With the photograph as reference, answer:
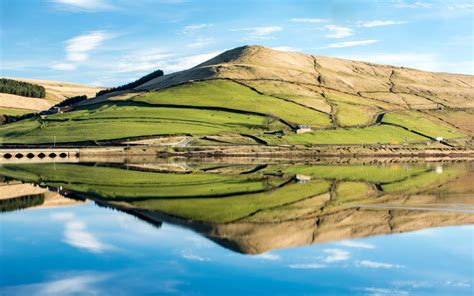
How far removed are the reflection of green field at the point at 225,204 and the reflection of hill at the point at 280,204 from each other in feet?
0.23

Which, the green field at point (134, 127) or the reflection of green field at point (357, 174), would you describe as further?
the green field at point (134, 127)

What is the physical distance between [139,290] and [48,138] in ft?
530

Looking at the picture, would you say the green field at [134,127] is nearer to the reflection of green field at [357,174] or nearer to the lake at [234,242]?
the reflection of green field at [357,174]

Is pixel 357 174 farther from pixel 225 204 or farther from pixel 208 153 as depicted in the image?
pixel 208 153

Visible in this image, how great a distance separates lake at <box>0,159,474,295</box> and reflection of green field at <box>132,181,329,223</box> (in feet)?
0.28

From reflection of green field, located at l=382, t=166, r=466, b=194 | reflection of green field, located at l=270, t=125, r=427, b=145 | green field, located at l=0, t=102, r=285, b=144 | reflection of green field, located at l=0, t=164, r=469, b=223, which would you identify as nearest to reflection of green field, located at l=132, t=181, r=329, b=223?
reflection of green field, located at l=0, t=164, r=469, b=223

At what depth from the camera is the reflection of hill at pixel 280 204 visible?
123 feet

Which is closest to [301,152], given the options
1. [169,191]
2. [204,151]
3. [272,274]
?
[204,151]

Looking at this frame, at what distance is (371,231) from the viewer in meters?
38.1

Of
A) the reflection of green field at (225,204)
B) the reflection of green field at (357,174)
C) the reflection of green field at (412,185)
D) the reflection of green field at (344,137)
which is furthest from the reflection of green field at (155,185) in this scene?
the reflection of green field at (344,137)

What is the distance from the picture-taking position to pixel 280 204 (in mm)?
51250

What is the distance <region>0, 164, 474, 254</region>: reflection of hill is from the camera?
3753 cm

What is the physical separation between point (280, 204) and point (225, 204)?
4.41m

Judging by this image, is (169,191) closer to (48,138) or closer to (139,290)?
(139,290)
